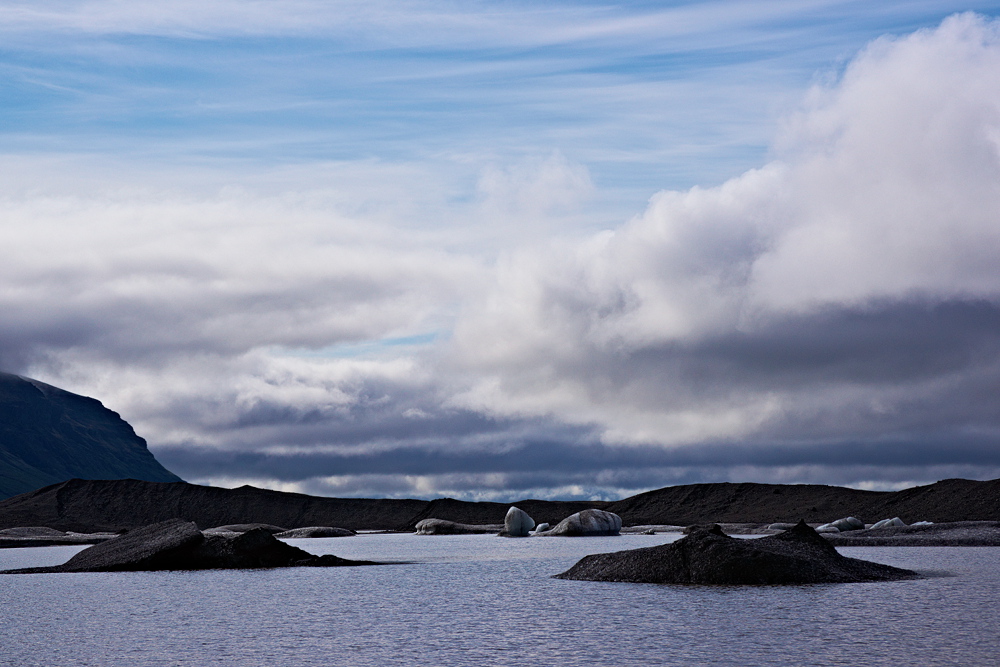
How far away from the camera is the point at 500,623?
1224 inches

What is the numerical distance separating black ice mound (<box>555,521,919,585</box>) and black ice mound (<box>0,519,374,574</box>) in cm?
2273

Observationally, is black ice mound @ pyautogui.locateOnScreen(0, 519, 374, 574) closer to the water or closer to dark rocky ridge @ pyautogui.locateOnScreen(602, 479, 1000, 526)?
the water

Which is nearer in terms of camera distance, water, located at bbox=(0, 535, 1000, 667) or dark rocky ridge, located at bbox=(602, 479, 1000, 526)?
water, located at bbox=(0, 535, 1000, 667)

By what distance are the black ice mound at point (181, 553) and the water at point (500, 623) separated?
935 centimetres

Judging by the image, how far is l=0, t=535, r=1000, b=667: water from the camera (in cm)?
2441

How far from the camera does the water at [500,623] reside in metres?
24.4

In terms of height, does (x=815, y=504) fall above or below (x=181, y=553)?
above

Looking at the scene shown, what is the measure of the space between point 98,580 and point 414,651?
33191 mm

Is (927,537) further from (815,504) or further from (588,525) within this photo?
(815,504)

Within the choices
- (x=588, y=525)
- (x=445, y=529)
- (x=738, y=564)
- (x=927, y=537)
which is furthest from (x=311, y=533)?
(x=738, y=564)

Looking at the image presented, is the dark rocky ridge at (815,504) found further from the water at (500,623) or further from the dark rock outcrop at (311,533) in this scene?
the water at (500,623)

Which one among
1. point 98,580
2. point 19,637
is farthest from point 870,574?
point 98,580

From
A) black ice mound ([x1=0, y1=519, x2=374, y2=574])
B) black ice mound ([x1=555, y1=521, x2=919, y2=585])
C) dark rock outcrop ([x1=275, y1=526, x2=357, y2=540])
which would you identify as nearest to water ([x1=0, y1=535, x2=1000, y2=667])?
black ice mound ([x1=555, y1=521, x2=919, y2=585])

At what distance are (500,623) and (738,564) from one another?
15.0 metres
